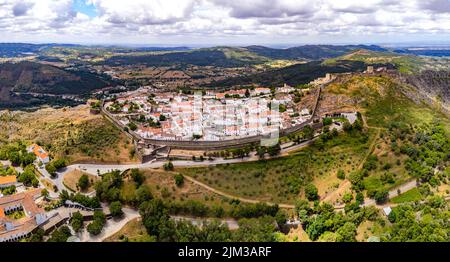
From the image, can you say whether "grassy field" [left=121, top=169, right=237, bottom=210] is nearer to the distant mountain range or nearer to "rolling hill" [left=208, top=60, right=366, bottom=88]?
"rolling hill" [left=208, top=60, right=366, bottom=88]

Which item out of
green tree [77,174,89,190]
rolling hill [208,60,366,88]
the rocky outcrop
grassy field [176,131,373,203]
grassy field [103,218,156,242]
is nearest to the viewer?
grassy field [103,218,156,242]

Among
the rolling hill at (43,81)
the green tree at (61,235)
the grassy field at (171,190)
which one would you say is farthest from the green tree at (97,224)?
the rolling hill at (43,81)

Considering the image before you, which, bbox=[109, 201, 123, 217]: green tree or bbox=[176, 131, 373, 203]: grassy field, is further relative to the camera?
bbox=[176, 131, 373, 203]: grassy field

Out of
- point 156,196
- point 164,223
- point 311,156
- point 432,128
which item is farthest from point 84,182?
point 432,128

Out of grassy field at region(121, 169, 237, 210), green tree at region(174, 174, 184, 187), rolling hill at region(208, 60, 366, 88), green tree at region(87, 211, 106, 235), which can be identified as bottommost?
green tree at region(87, 211, 106, 235)

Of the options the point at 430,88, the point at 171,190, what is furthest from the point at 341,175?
the point at 430,88

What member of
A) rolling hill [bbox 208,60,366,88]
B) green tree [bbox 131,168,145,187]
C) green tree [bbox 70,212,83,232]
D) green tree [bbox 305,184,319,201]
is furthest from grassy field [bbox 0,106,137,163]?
rolling hill [bbox 208,60,366,88]
